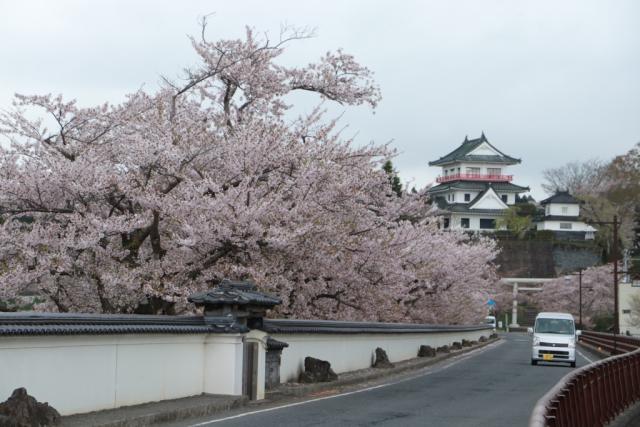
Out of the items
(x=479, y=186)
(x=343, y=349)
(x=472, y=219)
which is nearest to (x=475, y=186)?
(x=479, y=186)

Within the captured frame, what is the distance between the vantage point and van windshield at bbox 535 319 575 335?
3434cm

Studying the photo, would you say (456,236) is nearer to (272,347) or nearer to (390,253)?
(390,253)

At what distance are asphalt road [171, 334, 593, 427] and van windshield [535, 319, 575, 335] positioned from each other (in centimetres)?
948

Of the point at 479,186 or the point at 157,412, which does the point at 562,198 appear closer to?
the point at 479,186

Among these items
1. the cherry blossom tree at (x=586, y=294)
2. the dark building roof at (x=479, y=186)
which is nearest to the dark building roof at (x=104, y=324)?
the cherry blossom tree at (x=586, y=294)

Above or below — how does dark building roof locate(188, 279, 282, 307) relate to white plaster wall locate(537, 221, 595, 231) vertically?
below

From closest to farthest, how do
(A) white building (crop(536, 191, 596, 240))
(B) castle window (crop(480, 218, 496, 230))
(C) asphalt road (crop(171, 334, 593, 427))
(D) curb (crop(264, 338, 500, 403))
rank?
(C) asphalt road (crop(171, 334, 593, 427)) → (D) curb (crop(264, 338, 500, 403)) → (A) white building (crop(536, 191, 596, 240)) → (B) castle window (crop(480, 218, 496, 230))

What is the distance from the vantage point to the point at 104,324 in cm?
1276

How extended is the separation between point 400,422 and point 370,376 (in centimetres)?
998

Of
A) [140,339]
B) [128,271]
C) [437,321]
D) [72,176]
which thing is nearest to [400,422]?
[140,339]

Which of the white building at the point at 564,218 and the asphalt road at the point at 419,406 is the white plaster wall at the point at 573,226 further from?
the asphalt road at the point at 419,406

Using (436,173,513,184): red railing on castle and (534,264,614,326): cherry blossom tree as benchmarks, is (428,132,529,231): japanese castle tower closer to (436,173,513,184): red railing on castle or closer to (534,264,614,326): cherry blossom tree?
(436,173,513,184): red railing on castle

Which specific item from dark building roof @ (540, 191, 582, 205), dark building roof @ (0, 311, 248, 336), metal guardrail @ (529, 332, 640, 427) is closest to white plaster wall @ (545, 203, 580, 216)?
dark building roof @ (540, 191, 582, 205)

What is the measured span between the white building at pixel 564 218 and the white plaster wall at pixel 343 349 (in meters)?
82.7
